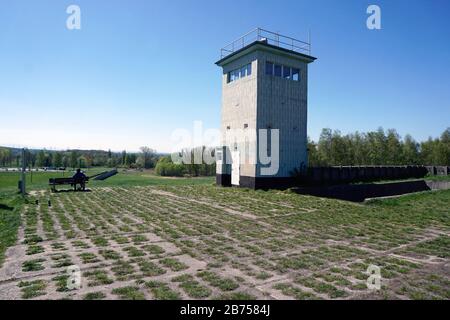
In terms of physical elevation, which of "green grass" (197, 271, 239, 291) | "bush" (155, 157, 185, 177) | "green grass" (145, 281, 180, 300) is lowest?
"green grass" (197, 271, 239, 291)

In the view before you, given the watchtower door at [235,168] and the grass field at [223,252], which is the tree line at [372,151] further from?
the grass field at [223,252]

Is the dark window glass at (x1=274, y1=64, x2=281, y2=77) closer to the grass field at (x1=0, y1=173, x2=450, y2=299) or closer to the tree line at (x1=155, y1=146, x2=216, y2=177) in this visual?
the grass field at (x1=0, y1=173, x2=450, y2=299)

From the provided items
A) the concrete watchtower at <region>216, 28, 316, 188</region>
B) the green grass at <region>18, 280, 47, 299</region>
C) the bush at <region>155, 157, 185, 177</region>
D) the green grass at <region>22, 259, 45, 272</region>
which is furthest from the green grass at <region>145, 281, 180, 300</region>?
the bush at <region>155, 157, 185, 177</region>

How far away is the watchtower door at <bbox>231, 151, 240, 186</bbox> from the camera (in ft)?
70.2

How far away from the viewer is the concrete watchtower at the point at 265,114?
19.5 m

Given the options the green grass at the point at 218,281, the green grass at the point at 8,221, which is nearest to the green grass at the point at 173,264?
the green grass at the point at 218,281

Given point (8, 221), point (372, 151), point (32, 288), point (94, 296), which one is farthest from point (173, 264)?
point (372, 151)

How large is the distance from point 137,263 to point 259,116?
49.2ft

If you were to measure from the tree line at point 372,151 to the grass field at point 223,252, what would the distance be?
3230 centimetres

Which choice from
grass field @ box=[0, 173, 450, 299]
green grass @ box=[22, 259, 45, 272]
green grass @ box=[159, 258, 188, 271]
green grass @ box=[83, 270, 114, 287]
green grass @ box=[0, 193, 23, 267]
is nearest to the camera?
grass field @ box=[0, 173, 450, 299]
